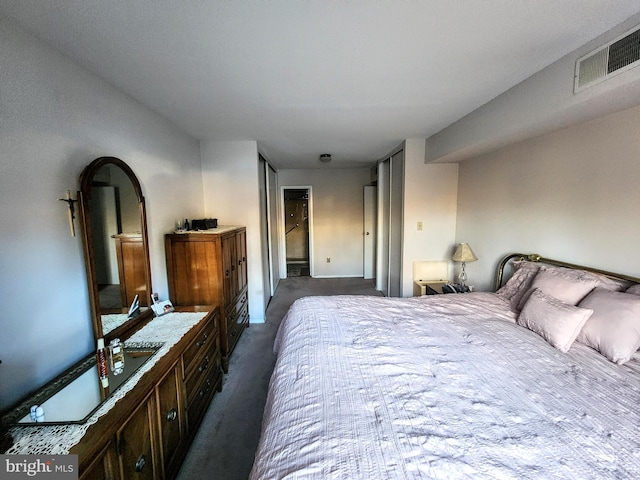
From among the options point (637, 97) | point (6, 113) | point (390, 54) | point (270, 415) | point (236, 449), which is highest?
point (390, 54)

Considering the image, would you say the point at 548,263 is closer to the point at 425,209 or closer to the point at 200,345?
the point at 425,209

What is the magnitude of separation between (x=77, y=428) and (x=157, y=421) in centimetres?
41

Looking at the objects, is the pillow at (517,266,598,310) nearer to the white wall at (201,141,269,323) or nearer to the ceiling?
the ceiling

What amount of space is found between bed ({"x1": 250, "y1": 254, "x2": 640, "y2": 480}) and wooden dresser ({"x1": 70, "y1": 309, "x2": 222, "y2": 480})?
0.56 metres

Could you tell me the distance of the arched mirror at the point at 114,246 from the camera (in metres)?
1.51

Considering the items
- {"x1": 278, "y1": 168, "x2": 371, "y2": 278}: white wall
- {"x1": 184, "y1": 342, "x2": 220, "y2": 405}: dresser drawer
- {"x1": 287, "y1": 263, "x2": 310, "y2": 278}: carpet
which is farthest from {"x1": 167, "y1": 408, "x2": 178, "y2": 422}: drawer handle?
{"x1": 287, "y1": 263, "x2": 310, "y2": 278}: carpet

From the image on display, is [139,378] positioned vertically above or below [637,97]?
below

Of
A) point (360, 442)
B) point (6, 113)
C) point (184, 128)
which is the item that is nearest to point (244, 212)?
point (184, 128)

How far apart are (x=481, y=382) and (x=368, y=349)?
1.80 ft

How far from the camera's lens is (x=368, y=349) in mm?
1493

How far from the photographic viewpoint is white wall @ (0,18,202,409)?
114cm

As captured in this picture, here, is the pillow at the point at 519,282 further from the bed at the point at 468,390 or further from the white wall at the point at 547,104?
the white wall at the point at 547,104

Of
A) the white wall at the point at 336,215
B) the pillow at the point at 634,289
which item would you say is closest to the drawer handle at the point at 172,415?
the pillow at the point at 634,289

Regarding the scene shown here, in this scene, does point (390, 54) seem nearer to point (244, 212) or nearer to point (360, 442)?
point (360, 442)
